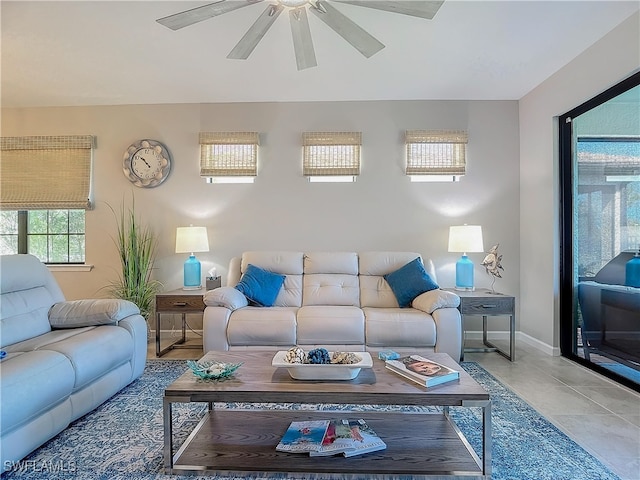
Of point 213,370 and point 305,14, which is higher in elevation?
point 305,14

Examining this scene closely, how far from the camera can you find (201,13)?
A: 6.24ft

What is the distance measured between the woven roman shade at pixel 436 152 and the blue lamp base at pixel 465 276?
1009mm

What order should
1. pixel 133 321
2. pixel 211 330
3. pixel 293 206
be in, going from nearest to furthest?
pixel 133 321 < pixel 211 330 < pixel 293 206

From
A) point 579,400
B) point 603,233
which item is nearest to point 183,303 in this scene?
point 579,400

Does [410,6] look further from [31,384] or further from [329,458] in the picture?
[31,384]

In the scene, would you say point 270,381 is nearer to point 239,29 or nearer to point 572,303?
point 239,29

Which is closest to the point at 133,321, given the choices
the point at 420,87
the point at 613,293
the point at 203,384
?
the point at 203,384

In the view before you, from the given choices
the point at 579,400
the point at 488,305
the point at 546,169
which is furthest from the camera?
the point at 546,169

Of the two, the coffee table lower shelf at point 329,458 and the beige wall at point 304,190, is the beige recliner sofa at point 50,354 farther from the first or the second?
the beige wall at point 304,190

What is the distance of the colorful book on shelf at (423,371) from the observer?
5.35 feet

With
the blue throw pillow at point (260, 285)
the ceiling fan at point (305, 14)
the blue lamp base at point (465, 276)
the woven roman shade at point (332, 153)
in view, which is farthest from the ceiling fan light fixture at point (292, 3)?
the blue lamp base at point (465, 276)

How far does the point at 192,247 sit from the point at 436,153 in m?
2.78

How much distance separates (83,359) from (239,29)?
2466 millimetres

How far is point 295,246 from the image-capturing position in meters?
4.04
